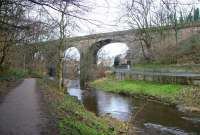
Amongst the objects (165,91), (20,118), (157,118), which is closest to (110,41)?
(165,91)

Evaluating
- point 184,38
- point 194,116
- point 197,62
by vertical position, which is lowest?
point 194,116

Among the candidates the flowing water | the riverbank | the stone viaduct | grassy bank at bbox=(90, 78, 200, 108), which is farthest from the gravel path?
the stone viaduct

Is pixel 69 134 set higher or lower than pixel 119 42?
Answer: lower

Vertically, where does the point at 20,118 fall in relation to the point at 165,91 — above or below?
above

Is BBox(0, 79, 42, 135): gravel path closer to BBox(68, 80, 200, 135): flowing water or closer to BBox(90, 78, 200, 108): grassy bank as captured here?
BBox(68, 80, 200, 135): flowing water

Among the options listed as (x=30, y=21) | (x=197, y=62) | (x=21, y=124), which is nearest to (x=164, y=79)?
(x=197, y=62)

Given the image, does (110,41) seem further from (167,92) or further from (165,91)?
(167,92)

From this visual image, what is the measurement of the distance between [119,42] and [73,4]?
44141mm

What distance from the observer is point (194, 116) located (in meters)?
18.3

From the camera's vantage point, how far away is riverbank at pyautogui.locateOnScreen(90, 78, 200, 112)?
22.3 meters

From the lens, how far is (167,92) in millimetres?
26922

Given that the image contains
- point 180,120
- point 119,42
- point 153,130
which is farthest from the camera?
point 119,42

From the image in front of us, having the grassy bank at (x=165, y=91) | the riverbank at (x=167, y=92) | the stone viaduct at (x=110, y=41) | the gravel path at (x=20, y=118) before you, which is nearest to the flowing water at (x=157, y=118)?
the riverbank at (x=167, y=92)

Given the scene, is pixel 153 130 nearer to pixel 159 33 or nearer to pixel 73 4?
pixel 73 4
